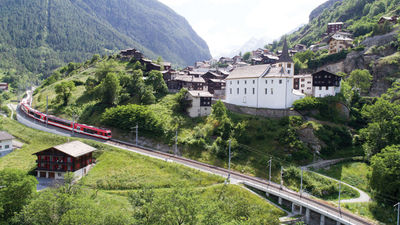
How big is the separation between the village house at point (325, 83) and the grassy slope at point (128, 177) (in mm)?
36122

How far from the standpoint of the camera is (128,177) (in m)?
44.4

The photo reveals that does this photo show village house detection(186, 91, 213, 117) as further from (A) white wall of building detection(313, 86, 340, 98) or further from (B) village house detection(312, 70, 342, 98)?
(B) village house detection(312, 70, 342, 98)

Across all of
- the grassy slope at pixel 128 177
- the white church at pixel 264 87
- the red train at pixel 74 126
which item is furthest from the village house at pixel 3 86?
the white church at pixel 264 87

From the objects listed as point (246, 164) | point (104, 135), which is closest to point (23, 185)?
point (104, 135)

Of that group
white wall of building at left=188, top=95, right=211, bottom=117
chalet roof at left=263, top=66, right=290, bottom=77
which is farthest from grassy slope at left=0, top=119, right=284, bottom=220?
chalet roof at left=263, top=66, right=290, bottom=77

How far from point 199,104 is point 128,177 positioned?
89.2 feet

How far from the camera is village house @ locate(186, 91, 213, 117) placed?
64812 millimetres

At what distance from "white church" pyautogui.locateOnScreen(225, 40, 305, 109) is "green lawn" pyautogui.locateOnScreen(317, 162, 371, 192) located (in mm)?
17130

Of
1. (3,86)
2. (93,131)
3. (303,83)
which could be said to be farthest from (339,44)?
(3,86)

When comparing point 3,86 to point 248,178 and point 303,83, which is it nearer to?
point 248,178

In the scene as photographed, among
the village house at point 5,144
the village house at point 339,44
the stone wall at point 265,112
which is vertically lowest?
the village house at point 5,144

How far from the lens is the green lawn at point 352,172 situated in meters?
45.5

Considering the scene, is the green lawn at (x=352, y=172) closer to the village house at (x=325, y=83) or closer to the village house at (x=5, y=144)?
the village house at (x=325, y=83)

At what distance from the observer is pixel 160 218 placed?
27062 mm
